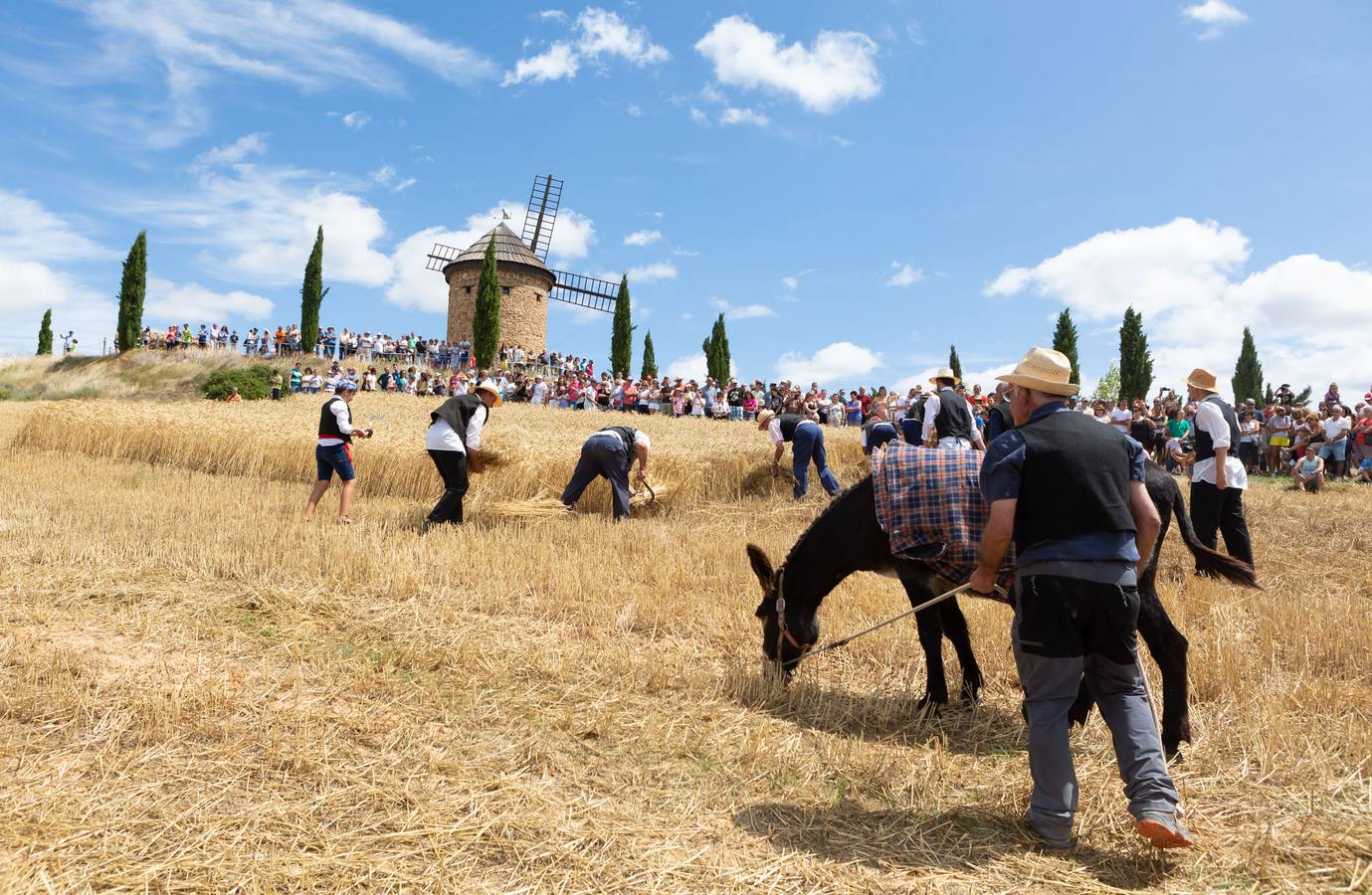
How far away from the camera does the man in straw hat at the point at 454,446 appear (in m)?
9.77

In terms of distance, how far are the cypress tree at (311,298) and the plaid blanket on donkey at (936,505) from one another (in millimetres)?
47949

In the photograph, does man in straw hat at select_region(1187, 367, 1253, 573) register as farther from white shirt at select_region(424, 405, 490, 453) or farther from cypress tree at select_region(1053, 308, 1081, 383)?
cypress tree at select_region(1053, 308, 1081, 383)

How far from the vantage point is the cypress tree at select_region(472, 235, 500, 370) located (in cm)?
4716

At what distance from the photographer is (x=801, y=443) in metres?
12.3

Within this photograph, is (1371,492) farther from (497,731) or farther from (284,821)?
(284,821)

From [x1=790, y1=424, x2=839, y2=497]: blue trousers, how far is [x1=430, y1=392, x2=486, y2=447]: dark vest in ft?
15.7

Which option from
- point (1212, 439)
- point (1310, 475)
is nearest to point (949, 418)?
point (1212, 439)

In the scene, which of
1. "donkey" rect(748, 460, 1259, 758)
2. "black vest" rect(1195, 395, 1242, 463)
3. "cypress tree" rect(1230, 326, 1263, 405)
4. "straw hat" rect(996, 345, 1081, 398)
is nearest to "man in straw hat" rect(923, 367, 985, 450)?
"black vest" rect(1195, 395, 1242, 463)

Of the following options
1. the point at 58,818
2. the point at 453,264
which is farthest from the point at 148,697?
the point at 453,264

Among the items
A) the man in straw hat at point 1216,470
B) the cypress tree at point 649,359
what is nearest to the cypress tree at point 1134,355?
the cypress tree at point 649,359

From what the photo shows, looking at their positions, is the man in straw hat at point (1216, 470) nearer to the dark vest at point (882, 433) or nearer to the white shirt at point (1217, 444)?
the white shirt at point (1217, 444)

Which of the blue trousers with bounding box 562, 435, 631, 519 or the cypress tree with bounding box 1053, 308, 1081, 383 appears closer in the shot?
the blue trousers with bounding box 562, 435, 631, 519

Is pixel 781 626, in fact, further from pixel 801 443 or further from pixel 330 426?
pixel 330 426

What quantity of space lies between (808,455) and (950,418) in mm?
3124
